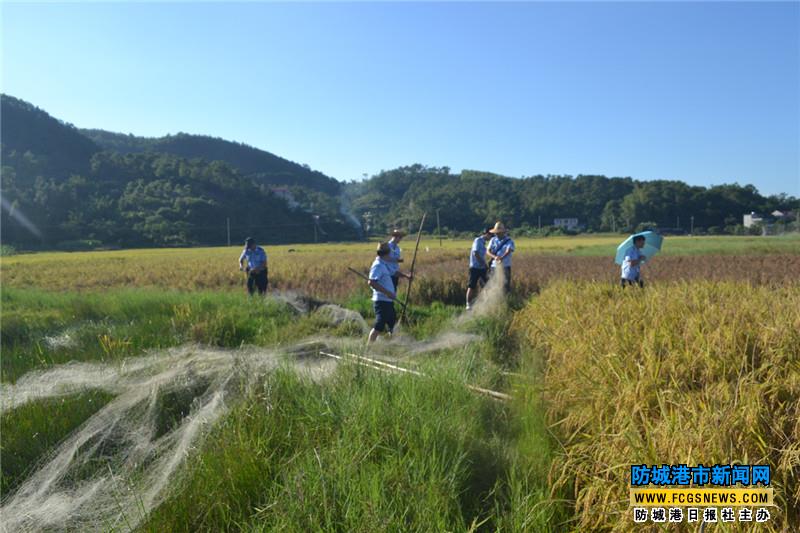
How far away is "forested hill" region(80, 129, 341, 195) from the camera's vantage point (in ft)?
353

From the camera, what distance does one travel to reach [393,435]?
113 inches

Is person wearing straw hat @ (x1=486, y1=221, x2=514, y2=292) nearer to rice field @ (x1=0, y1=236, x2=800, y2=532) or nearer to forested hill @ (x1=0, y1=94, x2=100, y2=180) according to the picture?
rice field @ (x1=0, y1=236, x2=800, y2=532)

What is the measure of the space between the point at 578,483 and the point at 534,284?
9464mm

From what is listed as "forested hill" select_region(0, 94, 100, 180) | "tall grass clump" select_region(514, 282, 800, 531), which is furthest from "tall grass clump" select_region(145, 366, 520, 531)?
"forested hill" select_region(0, 94, 100, 180)

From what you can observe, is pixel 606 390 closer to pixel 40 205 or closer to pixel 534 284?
pixel 534 284

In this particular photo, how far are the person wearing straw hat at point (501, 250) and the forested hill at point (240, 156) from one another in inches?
4110

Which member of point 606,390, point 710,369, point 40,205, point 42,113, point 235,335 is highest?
point 42,113

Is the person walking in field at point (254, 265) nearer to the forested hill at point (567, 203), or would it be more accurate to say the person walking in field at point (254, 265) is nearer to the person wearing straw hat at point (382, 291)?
the person wearing straw hat at point (382, 291)

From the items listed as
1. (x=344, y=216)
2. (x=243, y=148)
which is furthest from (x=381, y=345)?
(x=243, y=148)

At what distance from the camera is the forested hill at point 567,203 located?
1076 inches

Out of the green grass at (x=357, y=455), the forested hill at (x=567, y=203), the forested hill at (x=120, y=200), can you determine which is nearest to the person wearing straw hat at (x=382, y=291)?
the green grass at (x=357, y=455)

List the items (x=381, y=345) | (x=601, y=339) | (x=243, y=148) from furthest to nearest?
(x=243, y=148), (x=381, y=345), (x=601, y=339)

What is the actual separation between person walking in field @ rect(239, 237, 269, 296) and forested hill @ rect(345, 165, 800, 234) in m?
11.9

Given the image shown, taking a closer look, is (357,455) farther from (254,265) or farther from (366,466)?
(254,265)
